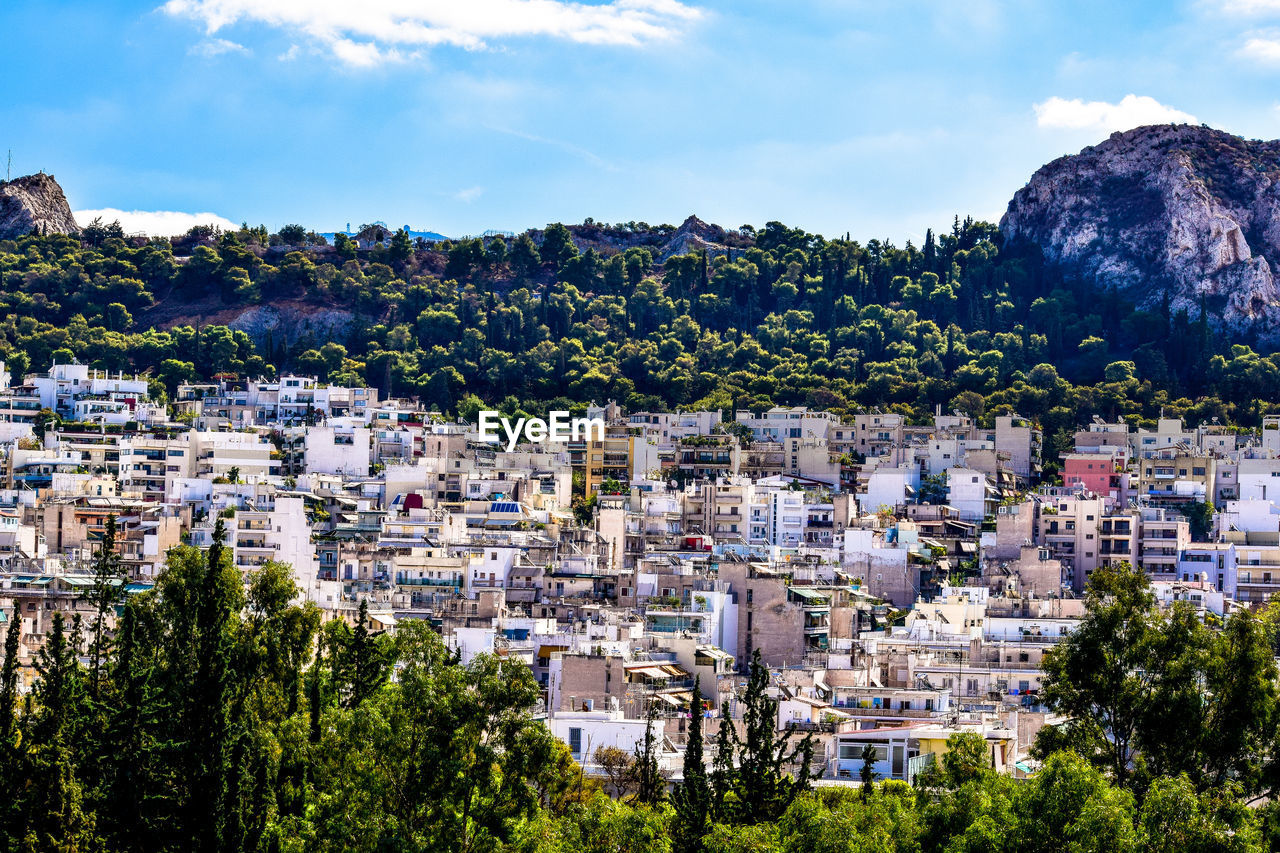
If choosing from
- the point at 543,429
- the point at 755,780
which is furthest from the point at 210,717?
the point at 543,429

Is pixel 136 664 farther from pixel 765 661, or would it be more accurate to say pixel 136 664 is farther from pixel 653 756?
pixel 765 661

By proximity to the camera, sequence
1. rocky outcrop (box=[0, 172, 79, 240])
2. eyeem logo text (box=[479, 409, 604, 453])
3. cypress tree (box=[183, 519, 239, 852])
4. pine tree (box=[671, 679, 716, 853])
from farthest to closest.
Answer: rocky outcrop (box=[0, 172, 79, 240]) → eyeem logo text (box=[479, 409, 604, 453]) → cypress tree (box=[183, 519, 239, 852]) → pine tree (box=[671, 679, 716, 853])

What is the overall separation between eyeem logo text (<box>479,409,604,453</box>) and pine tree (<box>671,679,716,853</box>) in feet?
179

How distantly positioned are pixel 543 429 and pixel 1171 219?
188 feet

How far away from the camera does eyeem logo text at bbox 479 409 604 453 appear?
88375 millimetres

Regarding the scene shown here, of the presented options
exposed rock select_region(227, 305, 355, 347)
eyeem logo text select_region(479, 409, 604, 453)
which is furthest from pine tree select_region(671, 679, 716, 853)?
exposed rock select_region(227, 305, 355, 347)

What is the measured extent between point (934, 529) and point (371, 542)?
2049 centimetres

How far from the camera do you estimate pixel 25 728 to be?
95.0 ft

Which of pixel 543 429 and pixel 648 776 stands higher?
pixel 543 429

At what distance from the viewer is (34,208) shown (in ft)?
465

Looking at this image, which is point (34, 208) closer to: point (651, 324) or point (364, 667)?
point (651, 324)

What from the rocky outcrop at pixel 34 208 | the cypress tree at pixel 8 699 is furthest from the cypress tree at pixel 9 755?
the rocky outcrop at pixel 34 208

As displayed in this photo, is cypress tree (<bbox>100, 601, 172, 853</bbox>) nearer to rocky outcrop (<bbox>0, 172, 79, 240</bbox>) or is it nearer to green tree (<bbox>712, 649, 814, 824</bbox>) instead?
green tree (<bbox>712, 649, 814, 824</bbox>)

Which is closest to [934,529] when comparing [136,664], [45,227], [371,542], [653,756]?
[371,542]
